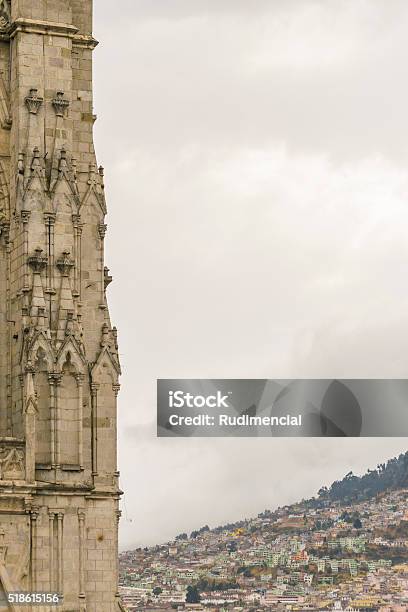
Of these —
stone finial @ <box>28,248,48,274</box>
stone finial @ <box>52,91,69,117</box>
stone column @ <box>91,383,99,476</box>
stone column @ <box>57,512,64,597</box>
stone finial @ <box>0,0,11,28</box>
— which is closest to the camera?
stone column @ <box>57,512,64,597</box>

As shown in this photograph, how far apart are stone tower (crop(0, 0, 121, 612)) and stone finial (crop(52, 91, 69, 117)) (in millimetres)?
22

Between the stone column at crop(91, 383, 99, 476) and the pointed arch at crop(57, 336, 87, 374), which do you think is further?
the stone column at crop(91, 383, 99, 476)

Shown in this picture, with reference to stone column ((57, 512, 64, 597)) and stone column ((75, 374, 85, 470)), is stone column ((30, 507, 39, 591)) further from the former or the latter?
stone column ((75, 374, 85, 470))

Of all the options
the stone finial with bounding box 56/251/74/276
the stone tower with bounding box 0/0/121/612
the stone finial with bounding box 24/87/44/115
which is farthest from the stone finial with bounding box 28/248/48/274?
the stone finial with bounding box 24/87/44/115

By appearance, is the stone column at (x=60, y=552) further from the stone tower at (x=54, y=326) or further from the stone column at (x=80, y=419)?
the stone column at (x=80, y=419)

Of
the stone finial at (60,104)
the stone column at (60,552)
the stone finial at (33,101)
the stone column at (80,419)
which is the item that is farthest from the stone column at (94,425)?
the stone finial at (33,101)

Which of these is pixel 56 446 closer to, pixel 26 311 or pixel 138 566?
pixel 26 311

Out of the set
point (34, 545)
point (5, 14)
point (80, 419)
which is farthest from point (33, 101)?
point (34, 545)

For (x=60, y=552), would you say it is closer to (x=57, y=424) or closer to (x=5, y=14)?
(x=57, y=424)

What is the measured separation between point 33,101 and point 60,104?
0.64 meters

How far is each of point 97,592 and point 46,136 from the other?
33.5ft

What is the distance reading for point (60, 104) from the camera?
4566 cm

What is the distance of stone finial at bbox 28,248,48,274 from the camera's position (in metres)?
44.6


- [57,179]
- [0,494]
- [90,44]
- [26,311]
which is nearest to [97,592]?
[0,494]
